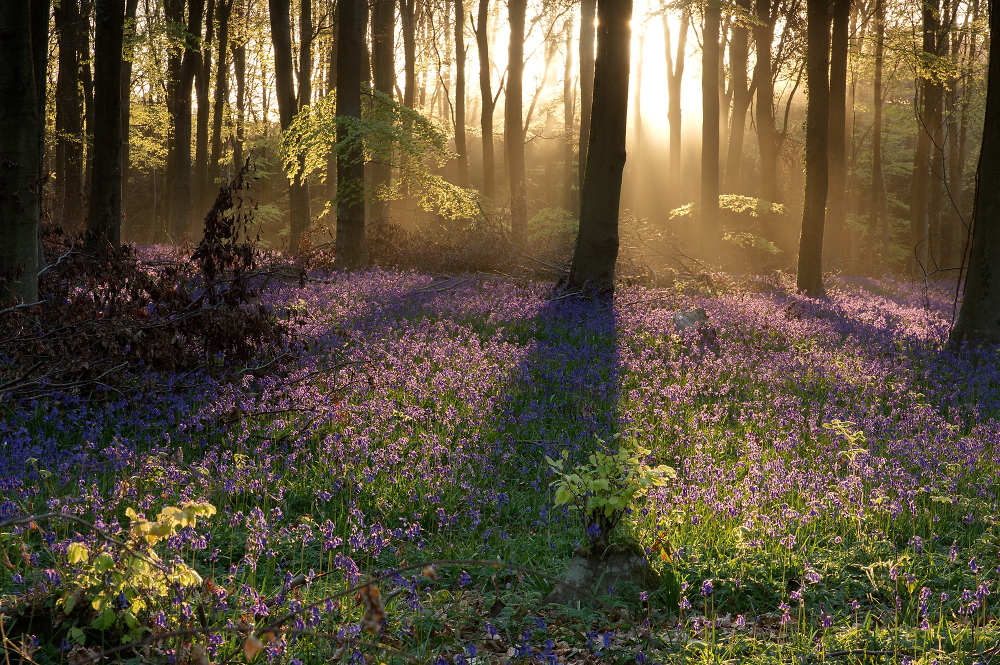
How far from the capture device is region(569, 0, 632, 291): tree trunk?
1288 cm

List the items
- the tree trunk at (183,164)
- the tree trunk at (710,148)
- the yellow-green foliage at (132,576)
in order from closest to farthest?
the yellow-green foliage at (132,576)
the tree trunk at (710,148)
the tree trunk at (183,164)

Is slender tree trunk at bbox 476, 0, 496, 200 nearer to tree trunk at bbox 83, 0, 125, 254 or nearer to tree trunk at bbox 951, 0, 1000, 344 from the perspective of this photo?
tree trunk at bbox 83, 0, 125, 254

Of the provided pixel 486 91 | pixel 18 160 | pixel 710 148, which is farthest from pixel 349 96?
pixel 486 91

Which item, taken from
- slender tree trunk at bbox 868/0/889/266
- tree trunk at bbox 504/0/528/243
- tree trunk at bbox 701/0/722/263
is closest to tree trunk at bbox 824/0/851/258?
tree trunk at bbox 701/0/722/263

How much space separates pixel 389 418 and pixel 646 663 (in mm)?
3367

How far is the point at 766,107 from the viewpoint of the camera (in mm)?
24422

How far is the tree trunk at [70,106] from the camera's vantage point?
1836 centimetres

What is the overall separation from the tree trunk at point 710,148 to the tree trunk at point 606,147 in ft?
25.3

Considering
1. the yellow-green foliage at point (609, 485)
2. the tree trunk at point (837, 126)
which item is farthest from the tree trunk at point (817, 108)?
the yellow-green foliage at point (609, 485)

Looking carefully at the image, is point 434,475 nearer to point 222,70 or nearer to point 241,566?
point 241,566

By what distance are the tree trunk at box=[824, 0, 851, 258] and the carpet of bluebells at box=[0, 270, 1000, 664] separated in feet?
36.2

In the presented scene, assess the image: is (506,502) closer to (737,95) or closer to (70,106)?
(70,106)

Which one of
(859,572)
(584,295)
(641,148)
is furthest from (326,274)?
(641,148)

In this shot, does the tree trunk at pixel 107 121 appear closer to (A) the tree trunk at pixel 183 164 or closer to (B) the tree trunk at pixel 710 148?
(A) the tree trunk at pixel 183 164
